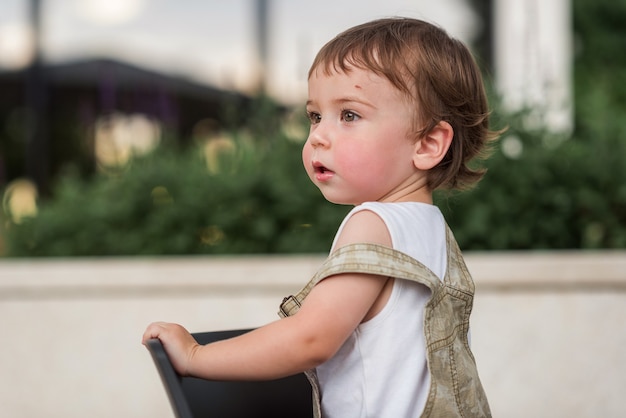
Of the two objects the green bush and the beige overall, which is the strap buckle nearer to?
the beige overall

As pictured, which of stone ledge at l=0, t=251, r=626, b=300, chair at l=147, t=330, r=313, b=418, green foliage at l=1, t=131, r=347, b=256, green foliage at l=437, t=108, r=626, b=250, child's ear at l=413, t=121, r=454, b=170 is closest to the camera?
chair at l=147, t=330, r=313, b=418

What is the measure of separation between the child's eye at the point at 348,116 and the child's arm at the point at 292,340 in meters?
0.22

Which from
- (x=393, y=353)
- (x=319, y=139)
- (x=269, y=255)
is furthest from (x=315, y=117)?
(x=269, y=255)

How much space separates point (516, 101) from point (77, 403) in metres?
3.12

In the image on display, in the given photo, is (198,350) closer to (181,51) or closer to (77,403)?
(77,403)

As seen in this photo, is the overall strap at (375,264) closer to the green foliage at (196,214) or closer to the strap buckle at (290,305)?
the strap buckle at (290,305)

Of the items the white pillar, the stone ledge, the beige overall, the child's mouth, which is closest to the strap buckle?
the beige overall

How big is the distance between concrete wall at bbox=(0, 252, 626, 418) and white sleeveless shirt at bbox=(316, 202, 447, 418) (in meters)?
1.99

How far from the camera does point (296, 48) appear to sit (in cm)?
685

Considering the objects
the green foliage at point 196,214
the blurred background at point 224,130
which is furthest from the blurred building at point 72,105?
the green foliage at point 196,214

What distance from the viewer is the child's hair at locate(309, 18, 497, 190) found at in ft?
5.08

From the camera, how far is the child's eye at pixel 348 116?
1.55 meters

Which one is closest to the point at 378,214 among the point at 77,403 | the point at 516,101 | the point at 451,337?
the point at 451,337

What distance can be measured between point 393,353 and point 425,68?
492 millimetres
